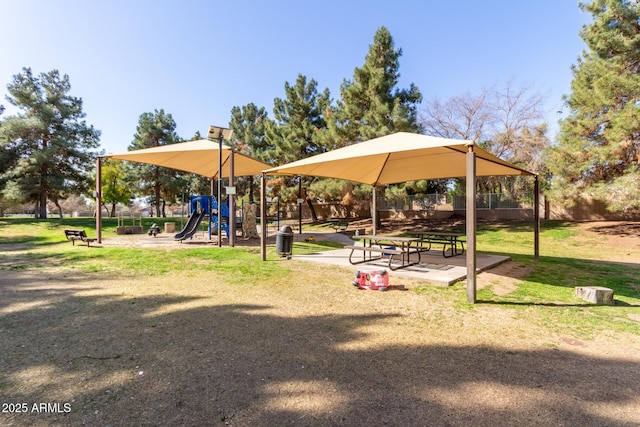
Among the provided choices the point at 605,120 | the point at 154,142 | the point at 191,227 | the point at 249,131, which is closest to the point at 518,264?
the point at 605,120

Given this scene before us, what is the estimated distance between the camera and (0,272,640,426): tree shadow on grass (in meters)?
2.15

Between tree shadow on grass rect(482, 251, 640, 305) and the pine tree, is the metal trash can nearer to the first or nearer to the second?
tree shadow on grass rect(482, 251, 640, 305)

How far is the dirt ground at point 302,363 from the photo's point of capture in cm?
217

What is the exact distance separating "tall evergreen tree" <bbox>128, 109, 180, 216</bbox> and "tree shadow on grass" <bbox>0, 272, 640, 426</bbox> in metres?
28.5

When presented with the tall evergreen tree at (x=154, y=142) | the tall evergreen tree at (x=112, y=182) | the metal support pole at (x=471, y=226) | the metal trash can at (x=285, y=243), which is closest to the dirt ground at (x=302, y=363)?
the metal support pole at (x=471, y=226)

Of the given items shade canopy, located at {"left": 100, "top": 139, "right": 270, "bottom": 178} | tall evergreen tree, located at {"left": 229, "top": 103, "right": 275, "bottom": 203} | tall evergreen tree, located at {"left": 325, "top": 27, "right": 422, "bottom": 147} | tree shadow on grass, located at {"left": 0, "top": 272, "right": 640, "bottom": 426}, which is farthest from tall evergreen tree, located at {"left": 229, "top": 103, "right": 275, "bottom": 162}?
tree shadow on grass, located at {"left": 0, "top": 272, "right": 640, "bottom": 426}

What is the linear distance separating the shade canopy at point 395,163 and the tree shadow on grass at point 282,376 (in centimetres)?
372

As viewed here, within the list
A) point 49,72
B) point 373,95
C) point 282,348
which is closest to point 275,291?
point 282,348

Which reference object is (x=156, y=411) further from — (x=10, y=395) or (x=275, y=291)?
(x=275, y=291)

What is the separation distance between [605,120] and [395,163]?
37.2 ft

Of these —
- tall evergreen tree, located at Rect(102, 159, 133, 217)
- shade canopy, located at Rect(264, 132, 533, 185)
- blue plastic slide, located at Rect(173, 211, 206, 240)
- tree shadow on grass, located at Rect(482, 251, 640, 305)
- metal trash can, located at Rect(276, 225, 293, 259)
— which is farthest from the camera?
tall evergreen tree, located at Rect(102, 159, 133, 217)

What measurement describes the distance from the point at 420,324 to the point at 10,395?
156 inches

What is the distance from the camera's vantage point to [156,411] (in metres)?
2.16

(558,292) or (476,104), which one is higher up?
(476,104)
